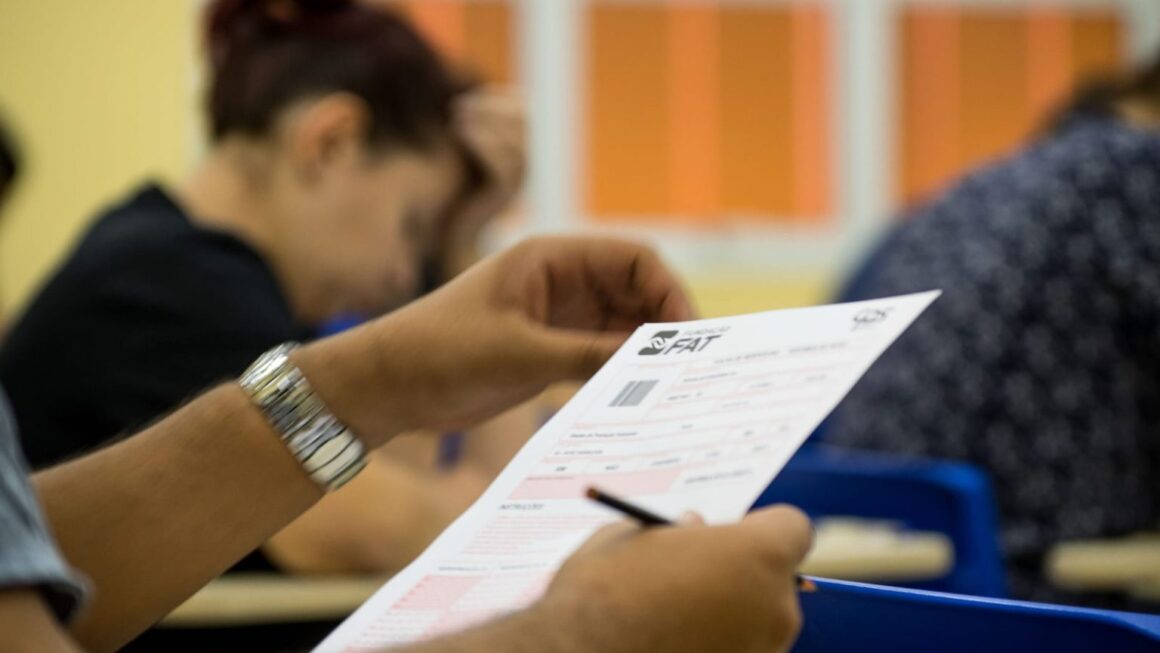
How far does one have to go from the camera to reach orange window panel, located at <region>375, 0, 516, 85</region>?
14.3 ft

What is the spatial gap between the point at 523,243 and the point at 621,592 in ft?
1.04

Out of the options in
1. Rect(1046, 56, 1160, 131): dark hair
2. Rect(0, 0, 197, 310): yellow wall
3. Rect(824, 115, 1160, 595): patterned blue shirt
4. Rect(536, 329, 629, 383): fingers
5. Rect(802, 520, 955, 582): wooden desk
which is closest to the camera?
Rect(536, 329, 629, 383): fingers

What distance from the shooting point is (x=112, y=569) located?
33.3 inches

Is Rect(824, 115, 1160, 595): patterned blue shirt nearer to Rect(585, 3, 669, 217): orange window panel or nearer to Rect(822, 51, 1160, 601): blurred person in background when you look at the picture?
Rect(822, 51, 1160, 601): blurred person in background

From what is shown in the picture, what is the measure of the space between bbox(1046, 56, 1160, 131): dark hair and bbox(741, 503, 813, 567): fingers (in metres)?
1.88

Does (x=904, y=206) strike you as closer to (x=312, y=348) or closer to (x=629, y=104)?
(x=629, y=104)

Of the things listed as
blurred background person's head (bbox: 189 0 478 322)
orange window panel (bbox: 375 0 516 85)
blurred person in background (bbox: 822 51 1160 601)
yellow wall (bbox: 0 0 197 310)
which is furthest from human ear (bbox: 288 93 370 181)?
orange window panel (bbox: 375 0 516 85)

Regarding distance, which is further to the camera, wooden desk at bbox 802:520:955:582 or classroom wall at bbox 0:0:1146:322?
classroom wall at bbox 0:0:1146:322

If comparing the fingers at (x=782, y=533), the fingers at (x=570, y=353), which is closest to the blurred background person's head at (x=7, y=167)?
the fingers at (x=570, y=353)

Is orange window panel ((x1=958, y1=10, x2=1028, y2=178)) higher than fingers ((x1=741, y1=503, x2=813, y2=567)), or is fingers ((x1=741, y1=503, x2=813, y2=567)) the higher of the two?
fingers ((x1=741, y1=503, x2=813, y2=567))

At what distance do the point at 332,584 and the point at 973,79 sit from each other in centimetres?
372

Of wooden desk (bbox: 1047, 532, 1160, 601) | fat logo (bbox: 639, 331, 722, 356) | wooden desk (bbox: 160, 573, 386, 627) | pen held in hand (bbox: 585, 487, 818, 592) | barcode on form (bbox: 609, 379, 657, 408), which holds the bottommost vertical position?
wooden desk (bbox: 1047, 532, 1160, 601)

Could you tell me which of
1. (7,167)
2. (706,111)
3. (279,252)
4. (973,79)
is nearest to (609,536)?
(279,252)

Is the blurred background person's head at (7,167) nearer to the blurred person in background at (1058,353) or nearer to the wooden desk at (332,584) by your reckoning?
the wooden desk at (332,584)
